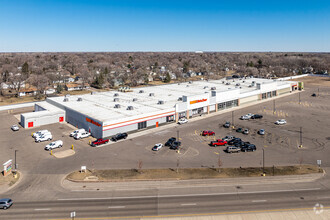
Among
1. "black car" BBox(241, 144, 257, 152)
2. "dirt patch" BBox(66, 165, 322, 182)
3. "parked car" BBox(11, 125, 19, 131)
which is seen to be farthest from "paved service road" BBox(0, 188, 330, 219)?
"parked car" BBox(11, 125, 19, 131)

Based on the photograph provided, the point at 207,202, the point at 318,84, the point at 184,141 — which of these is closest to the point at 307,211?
the point at 207,202

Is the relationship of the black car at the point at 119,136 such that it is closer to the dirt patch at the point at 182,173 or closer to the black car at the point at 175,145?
the black car at the point at 175,145

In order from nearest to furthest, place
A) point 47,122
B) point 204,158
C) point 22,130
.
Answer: point 204,158
point 22,130
point 47,122

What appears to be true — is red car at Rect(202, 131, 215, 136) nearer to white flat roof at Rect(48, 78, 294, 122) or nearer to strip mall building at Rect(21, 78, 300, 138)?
strip mall building at Rect(21, 78, 300, 138)

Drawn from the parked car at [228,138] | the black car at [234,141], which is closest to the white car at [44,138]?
Result: the parked car at [228,138]

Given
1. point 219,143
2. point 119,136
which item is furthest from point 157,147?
point 219,143

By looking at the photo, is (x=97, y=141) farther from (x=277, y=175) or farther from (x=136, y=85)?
(x=136, y=85)

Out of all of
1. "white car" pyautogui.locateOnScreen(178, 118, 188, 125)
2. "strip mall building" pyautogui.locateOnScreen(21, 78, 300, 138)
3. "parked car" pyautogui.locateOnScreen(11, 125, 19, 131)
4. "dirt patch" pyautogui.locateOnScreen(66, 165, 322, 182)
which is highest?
"strip mall building" pyautogui.locateOnScreen(21, 78, 300, 138)
